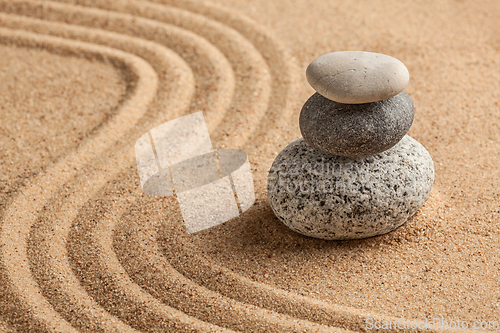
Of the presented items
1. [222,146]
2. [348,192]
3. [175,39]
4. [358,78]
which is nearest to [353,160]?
[348,192]

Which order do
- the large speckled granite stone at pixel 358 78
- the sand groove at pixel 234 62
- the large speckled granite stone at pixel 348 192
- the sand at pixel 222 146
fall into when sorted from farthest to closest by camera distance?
the sand groove at pixel 234 62 → the large speckled granite stone at pixel 348 192 → the sand at pixel 222 146 → the large speckled granite stone at pixel 358 78

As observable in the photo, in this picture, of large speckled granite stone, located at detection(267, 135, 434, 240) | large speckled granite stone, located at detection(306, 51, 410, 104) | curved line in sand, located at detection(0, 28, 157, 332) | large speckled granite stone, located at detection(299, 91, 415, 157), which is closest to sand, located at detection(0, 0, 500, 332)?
curved line in sand, located at detection(0, 28, 157, 332)

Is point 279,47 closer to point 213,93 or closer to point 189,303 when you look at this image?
point 213,93

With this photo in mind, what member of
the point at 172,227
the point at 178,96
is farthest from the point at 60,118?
the point at 172,227

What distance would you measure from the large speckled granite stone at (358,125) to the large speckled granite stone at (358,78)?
0.36 feet

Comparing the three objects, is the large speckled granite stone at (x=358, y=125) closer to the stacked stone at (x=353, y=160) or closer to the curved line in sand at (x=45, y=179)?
the stacked stone at (x=353, y=160)

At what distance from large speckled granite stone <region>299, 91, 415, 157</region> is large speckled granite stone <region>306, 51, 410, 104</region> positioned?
11 cm

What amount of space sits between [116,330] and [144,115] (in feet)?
6.97

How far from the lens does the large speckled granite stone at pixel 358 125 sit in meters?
2.81

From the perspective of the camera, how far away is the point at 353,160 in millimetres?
2992

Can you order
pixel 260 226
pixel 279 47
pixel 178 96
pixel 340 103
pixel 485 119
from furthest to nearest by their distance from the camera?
pixel 279 47 → pixel 178 96 → pixel 485 119 → pixel 260 226 → pixel 340 103

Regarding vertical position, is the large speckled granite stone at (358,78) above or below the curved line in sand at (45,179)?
above

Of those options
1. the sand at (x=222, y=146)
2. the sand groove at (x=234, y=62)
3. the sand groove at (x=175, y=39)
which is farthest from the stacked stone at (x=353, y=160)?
the sand groove at (x=175, y=39)

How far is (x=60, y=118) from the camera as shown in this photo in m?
4.30
